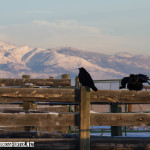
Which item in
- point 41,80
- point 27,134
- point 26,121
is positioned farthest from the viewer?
point 41,80

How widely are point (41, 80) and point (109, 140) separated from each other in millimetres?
7982

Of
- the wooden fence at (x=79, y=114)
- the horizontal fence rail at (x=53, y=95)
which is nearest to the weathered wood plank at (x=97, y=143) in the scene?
the wooden fence at (x=79, y=114)

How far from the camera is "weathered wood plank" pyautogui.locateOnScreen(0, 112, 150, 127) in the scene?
7410 mm

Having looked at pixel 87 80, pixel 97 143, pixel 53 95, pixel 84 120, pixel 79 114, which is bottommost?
pixel 97 143

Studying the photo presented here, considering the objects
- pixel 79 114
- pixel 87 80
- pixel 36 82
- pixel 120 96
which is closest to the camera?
pixel 79 114

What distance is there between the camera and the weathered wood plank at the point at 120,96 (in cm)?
762

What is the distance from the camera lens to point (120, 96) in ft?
25.2

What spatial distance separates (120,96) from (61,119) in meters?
1.19

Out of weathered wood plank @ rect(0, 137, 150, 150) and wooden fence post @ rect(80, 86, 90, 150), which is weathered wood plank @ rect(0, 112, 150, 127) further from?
weathered wood plank @ rect(0, 137, 150, 150)

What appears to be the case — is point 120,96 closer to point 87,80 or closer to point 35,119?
point 87,80

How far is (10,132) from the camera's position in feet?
29.2

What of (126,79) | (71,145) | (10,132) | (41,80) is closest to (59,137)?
(71,145)

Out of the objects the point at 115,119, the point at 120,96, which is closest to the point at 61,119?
the point at 115,119

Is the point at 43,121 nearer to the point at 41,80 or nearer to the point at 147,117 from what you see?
the point at 147,117
